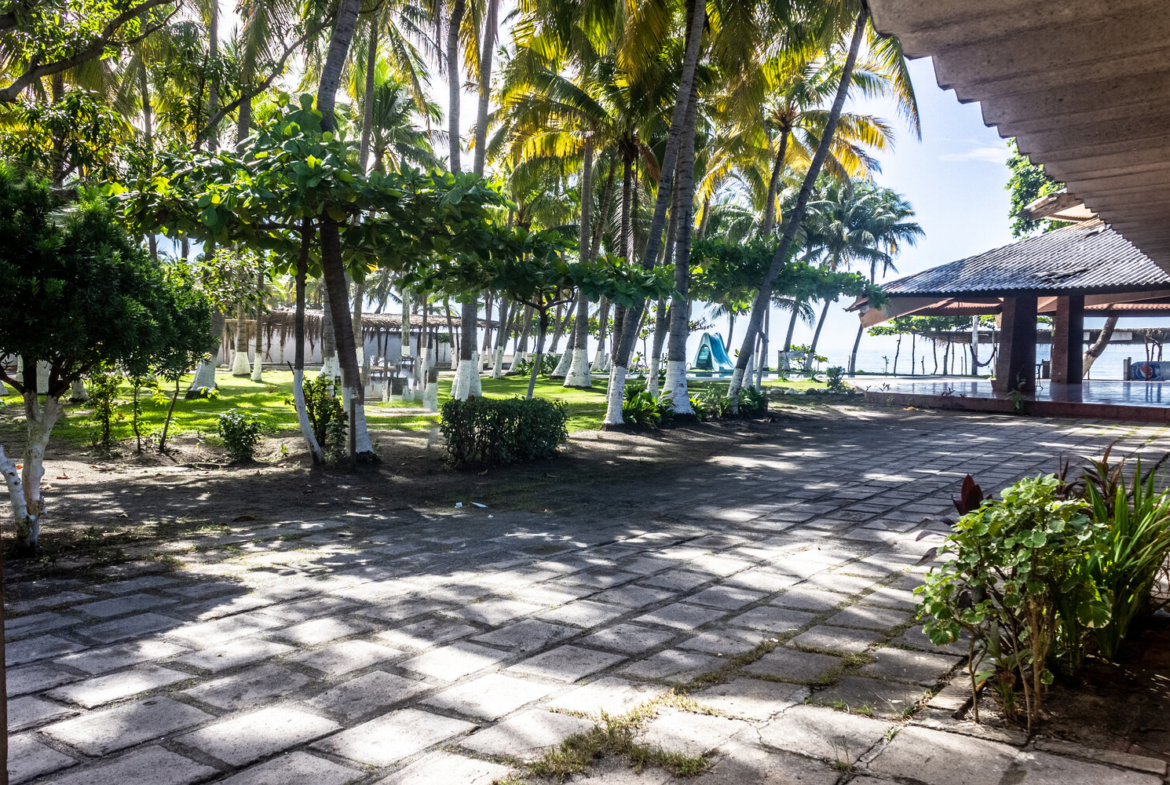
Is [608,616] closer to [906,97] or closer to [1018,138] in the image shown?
[1018,138]

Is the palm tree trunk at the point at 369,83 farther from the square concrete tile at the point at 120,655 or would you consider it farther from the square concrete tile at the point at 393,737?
the square concrete tile at the point at 393,737

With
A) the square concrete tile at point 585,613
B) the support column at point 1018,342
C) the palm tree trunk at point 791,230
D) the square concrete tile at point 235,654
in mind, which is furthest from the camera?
the support column at point 1018,342

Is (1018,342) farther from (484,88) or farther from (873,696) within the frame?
(873,696)

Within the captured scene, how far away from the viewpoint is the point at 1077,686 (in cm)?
306

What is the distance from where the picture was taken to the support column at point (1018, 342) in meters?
19.0

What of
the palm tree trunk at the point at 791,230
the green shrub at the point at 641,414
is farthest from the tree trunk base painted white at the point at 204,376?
the palm tree trunk at the point at 791,230

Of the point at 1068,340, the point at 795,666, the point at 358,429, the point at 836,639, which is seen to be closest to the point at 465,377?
the point at 358,429

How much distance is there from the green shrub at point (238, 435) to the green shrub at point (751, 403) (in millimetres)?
9547

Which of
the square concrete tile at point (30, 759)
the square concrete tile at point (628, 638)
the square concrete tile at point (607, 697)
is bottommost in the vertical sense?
the square concrete tile at point (30, 759)

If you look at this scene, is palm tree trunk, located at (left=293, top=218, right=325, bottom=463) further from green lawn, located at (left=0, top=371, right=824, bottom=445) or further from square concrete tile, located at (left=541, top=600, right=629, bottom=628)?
square concrete tile, located at (left=541, top=600, right=629, bottom=628)

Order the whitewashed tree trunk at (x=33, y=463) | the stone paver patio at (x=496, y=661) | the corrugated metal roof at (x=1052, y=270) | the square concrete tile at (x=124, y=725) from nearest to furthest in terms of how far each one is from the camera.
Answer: the stone paver patio at (x=496, y=661)
the square concrete tile at (x=124, y=725)
the whitewashed tree trunk at (x=33, y=463)
the corrugated metal roof at (x=1052, y=270)

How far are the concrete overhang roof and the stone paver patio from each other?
7.09 ft

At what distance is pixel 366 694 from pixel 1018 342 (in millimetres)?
19512

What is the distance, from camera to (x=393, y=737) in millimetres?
2797
